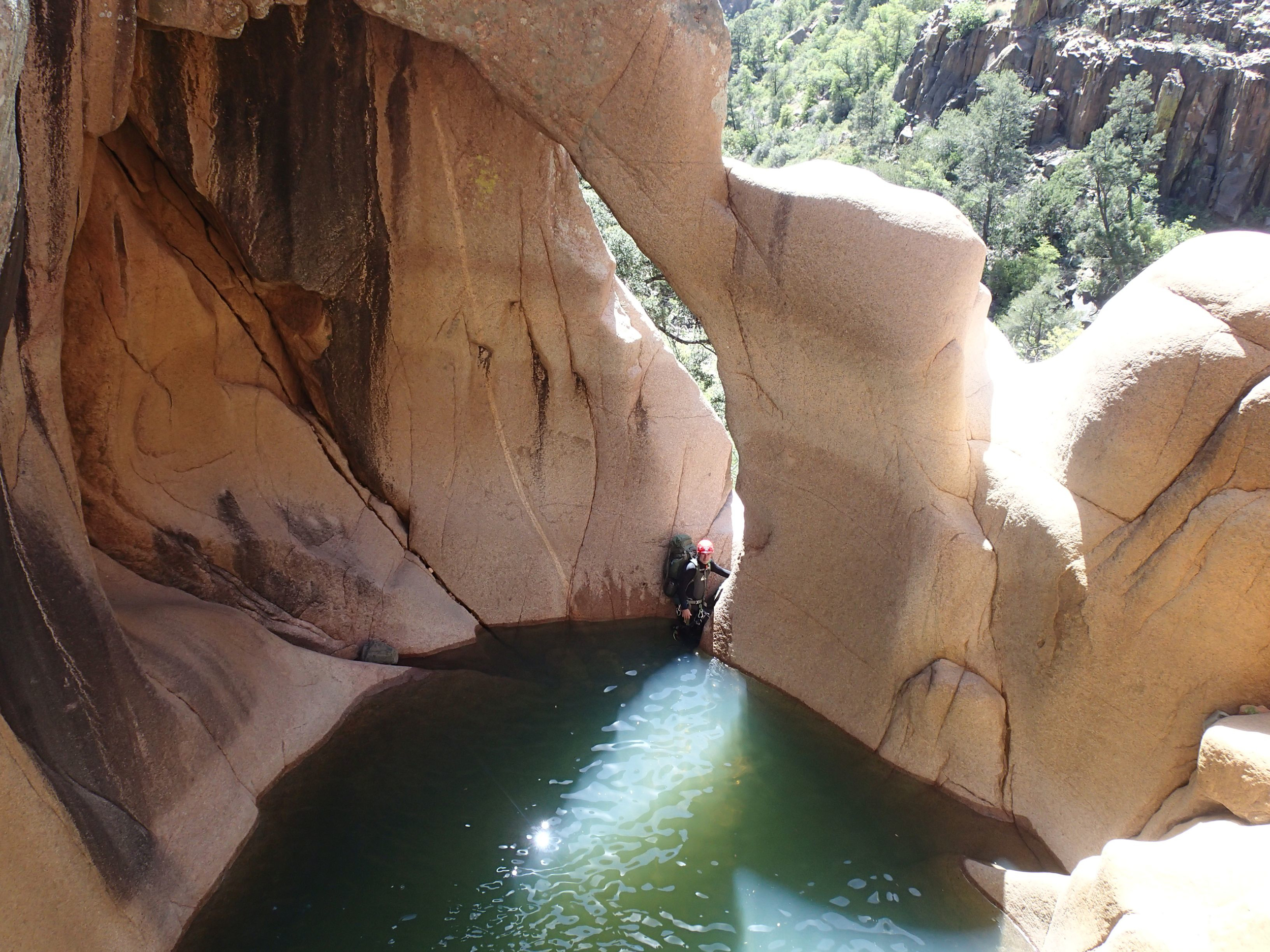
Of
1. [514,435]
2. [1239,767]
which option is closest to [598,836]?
[1239,767]

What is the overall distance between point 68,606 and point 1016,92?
34945mm

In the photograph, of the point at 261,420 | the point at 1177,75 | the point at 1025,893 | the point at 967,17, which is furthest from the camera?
the point at 967,17

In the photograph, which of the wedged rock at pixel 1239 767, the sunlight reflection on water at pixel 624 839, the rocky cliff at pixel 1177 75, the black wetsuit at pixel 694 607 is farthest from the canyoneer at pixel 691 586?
the rocky cliff at pixel 1177 75

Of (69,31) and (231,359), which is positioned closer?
(69,31)

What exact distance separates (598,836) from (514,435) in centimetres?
358

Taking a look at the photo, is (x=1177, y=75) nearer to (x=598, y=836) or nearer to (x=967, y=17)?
(x=967, y=17)

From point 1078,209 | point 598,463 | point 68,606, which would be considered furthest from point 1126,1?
point 68,606

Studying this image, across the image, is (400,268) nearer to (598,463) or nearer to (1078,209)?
(598,463)

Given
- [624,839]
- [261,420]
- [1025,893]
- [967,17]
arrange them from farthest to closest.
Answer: [967,17]
[261,420]
[624,839]
[1025,893]

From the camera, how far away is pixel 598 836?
5.48 meters

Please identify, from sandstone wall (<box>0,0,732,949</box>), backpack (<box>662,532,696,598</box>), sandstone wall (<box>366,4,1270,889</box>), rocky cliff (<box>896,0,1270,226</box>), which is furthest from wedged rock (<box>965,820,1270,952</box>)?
rocky cliff (<box>896,0,1270,226</box>)

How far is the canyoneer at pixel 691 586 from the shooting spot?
302 inches

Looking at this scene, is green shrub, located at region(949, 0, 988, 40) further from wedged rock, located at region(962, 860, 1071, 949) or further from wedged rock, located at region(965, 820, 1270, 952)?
wedged rock, located at region(965, 820, 1270, 952)

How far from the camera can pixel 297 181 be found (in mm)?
6414
